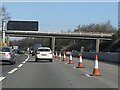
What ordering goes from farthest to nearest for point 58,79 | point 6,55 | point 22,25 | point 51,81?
point 22,25 → point 6,55 → point 58,79 → point 51,81

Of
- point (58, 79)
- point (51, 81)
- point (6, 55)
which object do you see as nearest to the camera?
point (51, 81)

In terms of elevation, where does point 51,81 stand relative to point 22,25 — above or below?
below

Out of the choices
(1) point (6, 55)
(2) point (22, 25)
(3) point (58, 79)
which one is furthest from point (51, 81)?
(2) point (22, 25)

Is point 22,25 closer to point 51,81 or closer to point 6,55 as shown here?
point 6,55

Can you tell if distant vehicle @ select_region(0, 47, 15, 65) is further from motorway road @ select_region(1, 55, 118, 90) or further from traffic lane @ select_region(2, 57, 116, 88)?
traffic lane @ select_region(2, 57, 116, 88)

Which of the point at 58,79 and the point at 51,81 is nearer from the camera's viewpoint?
the point at 51,81

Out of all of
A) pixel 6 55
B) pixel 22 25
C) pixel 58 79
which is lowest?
pixel 58 79

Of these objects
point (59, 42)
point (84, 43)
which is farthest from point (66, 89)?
point (59, 42)

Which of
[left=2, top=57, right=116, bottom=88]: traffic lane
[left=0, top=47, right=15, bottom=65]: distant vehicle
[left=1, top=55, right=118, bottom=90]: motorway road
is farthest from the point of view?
[left=0, top=47, right=15, bottom=65]: distant vehicle

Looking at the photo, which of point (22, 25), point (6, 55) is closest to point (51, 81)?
point (6, 55)

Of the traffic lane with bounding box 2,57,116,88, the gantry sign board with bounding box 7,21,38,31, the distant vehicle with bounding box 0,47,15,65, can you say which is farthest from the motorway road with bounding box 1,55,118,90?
the gantry sign board with bounding box 7,21,38,31

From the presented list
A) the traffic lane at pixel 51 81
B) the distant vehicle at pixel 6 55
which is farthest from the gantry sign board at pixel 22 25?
the traffic lane at pixel 51 81

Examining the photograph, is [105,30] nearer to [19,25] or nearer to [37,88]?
[19,25]

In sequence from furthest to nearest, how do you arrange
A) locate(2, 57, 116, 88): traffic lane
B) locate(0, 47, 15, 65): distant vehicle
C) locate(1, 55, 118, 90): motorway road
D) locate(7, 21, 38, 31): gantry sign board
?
locate(7, 21, 38, 31): gantry sign board
locate(0, 47, 15, 65): distant vehicle
locate(1, 55, 118, 90): motorway road
locate(2, 57, 116, 88): traffic lane
